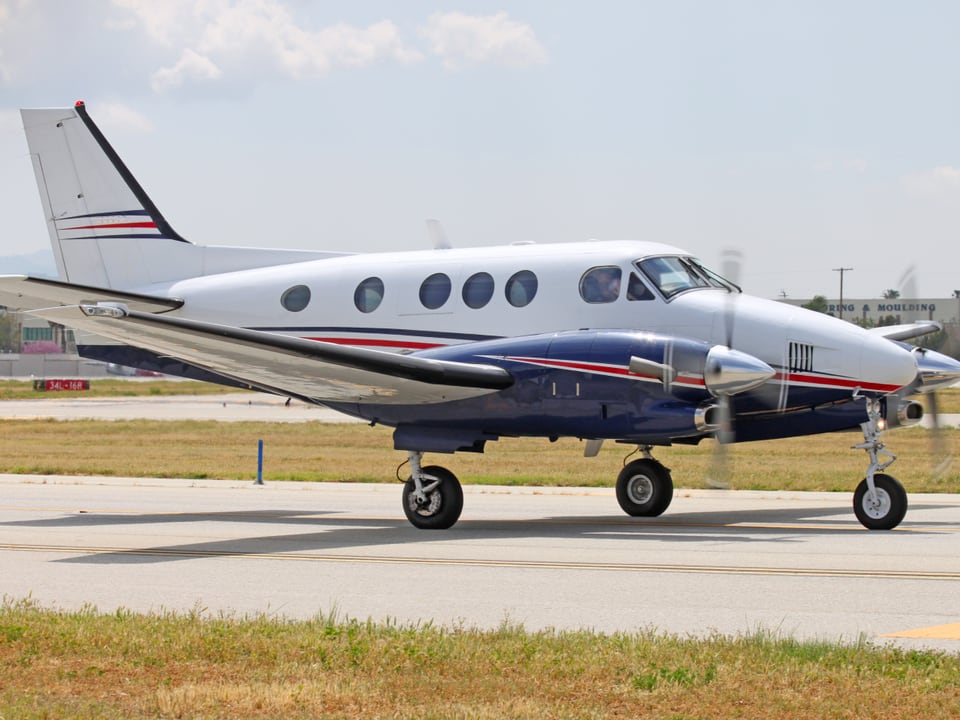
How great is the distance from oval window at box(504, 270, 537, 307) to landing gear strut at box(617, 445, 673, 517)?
10.1 feet

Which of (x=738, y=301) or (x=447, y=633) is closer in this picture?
(x=447, y=633)

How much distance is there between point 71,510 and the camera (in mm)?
21156

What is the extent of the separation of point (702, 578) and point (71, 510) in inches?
501

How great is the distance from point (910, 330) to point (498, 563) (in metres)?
10.4

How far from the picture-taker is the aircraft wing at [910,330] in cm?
2083

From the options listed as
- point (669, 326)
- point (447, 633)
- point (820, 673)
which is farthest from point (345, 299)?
point (820, 673)

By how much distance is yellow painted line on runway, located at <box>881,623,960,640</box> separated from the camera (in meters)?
9.38

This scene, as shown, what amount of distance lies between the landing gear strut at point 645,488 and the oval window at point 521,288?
309cm

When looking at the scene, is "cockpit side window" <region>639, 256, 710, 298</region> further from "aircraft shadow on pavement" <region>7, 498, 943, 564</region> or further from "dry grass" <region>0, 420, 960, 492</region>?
"dry grass" <region>0, 420, 960, 492</region>

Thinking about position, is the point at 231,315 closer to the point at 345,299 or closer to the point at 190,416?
the point at 345,299

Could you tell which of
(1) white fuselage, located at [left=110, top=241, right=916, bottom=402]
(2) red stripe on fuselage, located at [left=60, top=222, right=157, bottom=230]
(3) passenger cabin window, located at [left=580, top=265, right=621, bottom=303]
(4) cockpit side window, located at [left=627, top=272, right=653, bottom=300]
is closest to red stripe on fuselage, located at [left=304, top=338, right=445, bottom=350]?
(1) white fuselage, located at [left=110, top=241, right=916, bottom=402]

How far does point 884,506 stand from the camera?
1645 cm

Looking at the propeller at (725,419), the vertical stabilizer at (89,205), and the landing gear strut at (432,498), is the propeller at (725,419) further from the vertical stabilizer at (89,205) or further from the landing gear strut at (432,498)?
the vertical stabilizer at (89,205)

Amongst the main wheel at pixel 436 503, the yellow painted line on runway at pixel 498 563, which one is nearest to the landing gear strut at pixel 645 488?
the main wheel at pixel 436 503
